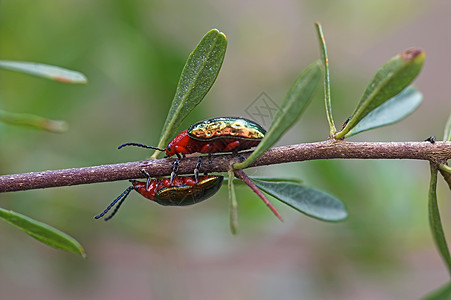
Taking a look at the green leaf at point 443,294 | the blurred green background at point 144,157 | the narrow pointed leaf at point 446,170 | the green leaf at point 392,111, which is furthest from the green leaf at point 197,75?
the blurred green background at point 144,157

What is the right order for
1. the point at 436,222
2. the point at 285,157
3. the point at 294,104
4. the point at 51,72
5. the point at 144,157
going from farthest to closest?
the point at 144,157 < the point at 51,72 < the point at 436,222 < the point at 285,157 < the point at 294,104

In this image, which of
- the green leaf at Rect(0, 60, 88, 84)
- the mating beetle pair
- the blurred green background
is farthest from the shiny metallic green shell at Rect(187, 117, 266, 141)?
the blurred green background

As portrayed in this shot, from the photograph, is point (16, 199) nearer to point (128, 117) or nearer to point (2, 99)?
point (2, 99)

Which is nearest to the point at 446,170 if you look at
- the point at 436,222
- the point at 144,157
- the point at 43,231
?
the point at 436,222

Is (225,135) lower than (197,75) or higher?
lower

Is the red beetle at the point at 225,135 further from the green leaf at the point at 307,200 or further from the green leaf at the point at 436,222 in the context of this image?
the green leaf at the point at 436,222

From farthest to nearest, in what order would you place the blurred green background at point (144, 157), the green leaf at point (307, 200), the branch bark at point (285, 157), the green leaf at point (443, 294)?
1. the blurred green background at point (144, 157)
2. the green leaf at point (443, 294)
3. the green leaf at point (307, 200)
4. the branch bark at point (285, 157)

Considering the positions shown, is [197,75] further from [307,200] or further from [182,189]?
[307,200]

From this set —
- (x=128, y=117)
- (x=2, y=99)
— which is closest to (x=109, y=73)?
(x=128, y=117)
